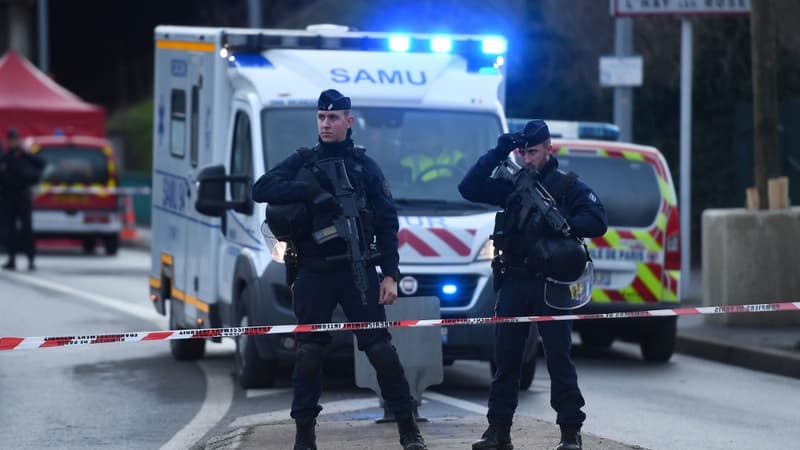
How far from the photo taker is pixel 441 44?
12.8 m

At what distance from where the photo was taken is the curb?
13.7 metres

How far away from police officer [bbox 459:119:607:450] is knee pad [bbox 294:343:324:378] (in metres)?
0.90

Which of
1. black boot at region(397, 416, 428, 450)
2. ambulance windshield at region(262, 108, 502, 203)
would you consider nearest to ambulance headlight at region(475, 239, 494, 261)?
ambulance windshield at region(262, 108, 502, 203)

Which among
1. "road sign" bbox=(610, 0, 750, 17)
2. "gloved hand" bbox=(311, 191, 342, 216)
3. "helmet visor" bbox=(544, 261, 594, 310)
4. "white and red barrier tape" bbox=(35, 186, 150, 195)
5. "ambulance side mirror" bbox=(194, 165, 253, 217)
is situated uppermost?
"road sign" bbox=(610, 0, 750, 17)

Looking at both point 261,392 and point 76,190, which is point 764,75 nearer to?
point 261,392

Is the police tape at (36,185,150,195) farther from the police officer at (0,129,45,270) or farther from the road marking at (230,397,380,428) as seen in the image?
the road marking at (230,397,380,428)

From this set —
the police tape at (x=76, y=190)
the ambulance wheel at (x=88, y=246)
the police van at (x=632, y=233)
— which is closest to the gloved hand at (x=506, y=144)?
the police van at (x=632, y=233)

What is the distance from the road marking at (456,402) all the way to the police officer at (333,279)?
2177 mm

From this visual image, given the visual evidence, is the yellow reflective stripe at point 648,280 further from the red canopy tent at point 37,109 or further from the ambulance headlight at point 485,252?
the red canopy tent at point 37,109

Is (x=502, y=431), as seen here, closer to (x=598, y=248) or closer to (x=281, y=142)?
(x=281, y=142)

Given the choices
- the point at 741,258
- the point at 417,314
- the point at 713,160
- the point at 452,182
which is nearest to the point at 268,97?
the point at 452,182

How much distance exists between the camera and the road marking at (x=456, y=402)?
10938 millimetres

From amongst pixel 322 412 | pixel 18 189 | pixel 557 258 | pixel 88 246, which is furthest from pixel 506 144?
pixel 88 246

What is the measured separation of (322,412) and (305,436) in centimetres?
224
